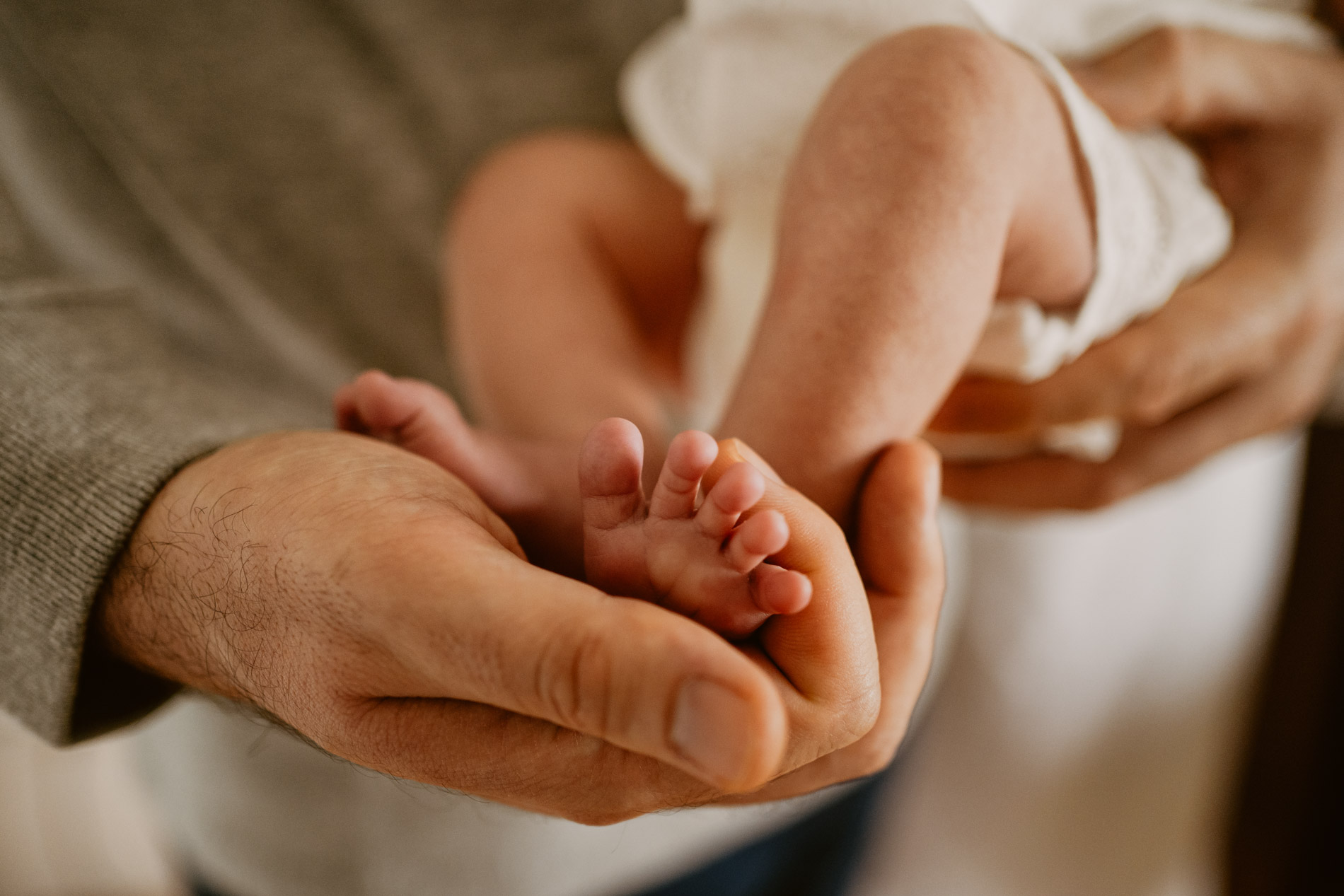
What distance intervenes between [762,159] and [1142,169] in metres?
0.27

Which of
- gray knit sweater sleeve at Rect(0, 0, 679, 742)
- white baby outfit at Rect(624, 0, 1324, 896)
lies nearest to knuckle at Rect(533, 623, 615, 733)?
gray knit sweater sleeve at Rect(0, 0, 679, 742)

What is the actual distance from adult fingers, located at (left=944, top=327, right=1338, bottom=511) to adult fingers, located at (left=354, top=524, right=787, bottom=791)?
511 millimetres

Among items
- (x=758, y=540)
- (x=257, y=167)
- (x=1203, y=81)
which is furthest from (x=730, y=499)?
(x=257, y=167)

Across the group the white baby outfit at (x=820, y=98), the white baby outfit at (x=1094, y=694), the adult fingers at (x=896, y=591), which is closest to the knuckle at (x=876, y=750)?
the adult fingers at (x=896, y=591)

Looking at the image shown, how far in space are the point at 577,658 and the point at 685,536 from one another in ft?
0.27

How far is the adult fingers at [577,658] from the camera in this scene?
27cm

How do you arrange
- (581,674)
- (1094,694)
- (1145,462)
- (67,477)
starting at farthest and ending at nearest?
(1094,694)
(1145,462)
(67,477)
(581,674)

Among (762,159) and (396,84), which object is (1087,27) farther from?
(396,84)

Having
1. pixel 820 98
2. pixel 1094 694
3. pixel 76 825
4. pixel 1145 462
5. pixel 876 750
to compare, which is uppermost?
pixel 820 98

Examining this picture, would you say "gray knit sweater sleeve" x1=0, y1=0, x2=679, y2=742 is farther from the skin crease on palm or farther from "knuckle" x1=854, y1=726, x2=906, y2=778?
"knuckle" x1=854, y1=726, x2=906, y2=778

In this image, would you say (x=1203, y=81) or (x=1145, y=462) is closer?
(x=1203, y=81)

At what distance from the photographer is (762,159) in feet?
1.92

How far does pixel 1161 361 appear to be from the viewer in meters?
0.57

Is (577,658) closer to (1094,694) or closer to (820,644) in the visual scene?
(820,644)
